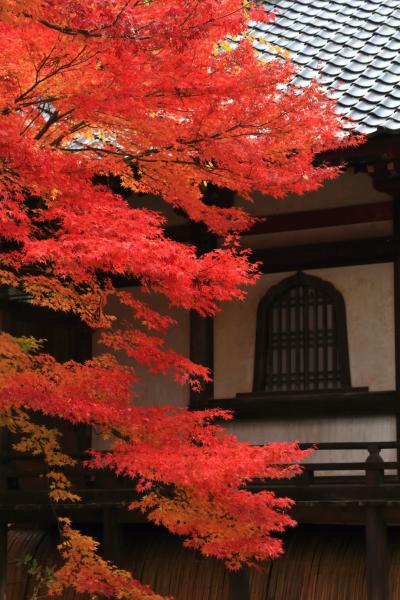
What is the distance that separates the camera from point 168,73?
957cm

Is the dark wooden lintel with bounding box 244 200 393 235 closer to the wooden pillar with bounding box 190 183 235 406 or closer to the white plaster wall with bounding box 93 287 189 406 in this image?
the wooden pillar with bounding box 190 183 235 406

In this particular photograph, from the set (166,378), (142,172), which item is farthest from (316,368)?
(142,172)

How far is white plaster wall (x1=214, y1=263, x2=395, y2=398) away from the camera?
527 inches

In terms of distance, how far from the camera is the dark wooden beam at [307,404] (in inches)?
520

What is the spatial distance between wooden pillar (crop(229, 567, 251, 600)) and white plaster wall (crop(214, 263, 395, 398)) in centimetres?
247

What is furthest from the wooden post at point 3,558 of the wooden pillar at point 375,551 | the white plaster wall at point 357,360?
the wooden pillar at point 375,551

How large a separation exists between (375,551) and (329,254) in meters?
3.46

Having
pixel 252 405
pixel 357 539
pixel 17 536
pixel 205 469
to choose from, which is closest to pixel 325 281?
pixel 252 405

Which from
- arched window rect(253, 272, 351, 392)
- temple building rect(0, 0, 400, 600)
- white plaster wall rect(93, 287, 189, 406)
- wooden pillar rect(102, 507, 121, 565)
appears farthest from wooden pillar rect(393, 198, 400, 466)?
wooden pillar rect(102, 507, 121, 565)

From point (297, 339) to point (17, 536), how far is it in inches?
189

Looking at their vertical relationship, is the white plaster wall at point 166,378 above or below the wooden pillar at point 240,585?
above

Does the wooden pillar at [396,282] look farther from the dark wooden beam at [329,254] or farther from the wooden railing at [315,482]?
the wooden railing at [315,482]

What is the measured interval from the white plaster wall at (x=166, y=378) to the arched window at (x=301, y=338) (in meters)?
1.02

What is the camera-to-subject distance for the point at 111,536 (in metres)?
13.6
